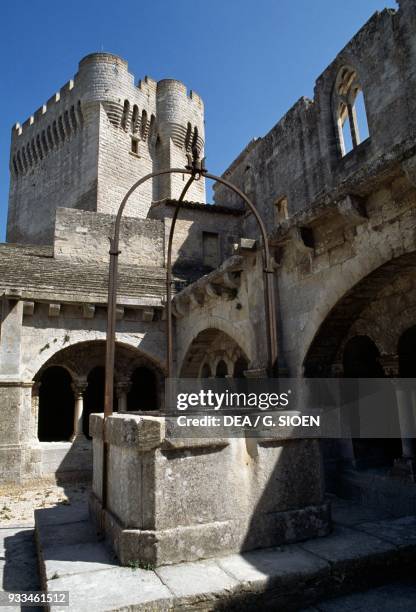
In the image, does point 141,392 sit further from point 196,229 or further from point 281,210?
point 281,210

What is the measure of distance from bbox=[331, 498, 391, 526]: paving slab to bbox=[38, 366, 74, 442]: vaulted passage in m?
9.34

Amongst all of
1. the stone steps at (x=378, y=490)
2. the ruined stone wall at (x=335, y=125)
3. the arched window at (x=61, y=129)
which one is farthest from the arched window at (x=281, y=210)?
the arched window at (x=61, y=129)

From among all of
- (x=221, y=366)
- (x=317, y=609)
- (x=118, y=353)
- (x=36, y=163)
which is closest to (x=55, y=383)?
(x=118, y=353)

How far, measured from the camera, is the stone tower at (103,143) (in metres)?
21.3

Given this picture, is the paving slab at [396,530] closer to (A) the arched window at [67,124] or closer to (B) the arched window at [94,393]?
(B) the arched window at [94,393]

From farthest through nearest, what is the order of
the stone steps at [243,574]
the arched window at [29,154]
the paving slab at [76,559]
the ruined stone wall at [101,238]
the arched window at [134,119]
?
the arched window at [29,154], the arched window at [134,119], the ruined stone wall at [101,238], the paving slab at [76,559], the stone steps at [243,574]

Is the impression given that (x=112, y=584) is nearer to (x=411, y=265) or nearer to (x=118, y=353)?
(x=411, y=265)

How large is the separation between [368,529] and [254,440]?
1.27 meters

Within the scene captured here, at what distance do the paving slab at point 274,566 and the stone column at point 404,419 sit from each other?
2.43 metres

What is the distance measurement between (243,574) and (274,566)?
246mm

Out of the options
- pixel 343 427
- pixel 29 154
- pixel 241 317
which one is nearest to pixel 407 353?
pixel 343 427

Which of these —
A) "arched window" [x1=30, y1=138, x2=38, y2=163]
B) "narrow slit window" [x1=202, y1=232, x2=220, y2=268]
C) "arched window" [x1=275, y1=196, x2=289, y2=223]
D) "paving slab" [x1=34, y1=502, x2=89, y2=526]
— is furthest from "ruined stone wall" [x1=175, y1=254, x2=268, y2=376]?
"arched window" [x1=30, y1=138, x2=38, y2=163]

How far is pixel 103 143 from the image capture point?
69.4ft

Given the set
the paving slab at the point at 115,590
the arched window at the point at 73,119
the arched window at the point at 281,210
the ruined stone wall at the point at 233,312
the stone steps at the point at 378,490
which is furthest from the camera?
the arched window at the point at 73,119
